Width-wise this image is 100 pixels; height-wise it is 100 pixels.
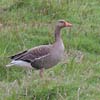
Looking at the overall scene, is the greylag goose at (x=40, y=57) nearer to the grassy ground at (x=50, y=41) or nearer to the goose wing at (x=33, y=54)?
the goose wing at (x=33, y=54)

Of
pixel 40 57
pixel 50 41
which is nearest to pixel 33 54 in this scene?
pixel 40 57

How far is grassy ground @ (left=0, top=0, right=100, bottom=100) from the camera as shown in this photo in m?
7.80

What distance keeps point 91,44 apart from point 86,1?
2.06 m

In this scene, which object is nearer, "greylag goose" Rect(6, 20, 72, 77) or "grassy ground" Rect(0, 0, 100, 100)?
"grassy ground" Rect(0, 0, 100, 100)

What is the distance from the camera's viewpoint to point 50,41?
10.4m

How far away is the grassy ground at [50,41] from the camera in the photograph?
7.80 metres

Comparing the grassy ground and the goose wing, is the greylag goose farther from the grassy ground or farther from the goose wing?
the grassy ground

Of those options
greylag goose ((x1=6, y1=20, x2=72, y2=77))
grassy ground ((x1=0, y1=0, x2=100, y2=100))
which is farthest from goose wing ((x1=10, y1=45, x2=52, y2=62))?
grassy ground ((x1=0, y1=0, x2=100, y2=100))

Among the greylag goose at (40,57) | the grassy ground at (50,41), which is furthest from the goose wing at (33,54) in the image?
the grassy ground at (50,41)

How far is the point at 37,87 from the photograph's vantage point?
7.75 m

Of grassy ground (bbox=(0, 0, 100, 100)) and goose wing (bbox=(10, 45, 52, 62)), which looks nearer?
grassy ground (bbox=(0, 0, 100, 100))

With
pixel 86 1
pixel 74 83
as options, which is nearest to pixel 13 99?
pixel 74 83

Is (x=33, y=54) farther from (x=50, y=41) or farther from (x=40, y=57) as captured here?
(x=50, y=41)

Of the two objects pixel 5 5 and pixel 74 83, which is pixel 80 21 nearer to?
pixel 5 5
